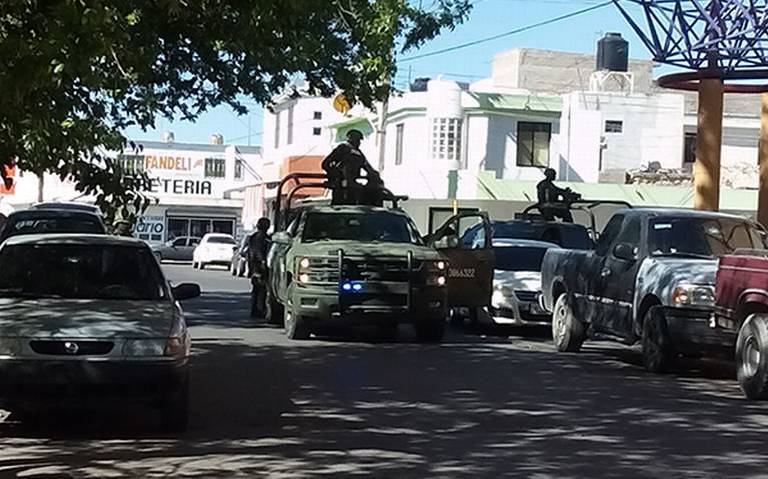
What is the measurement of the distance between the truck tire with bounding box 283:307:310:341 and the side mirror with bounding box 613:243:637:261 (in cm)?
467

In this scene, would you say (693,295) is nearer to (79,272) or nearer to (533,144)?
(79,272)

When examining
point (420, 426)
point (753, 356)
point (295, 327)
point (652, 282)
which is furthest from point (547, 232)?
point (420, 426)

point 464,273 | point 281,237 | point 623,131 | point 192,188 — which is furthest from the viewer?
point 192,188

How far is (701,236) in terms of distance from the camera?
1516cm

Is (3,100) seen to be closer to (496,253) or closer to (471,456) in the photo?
(471,456)

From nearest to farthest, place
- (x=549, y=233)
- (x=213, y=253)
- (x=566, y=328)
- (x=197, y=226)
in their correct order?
1. (x=566, y=328)
2. (x=549, y=233)
3. (x=213, y=253)
4. (x=197, y=226)

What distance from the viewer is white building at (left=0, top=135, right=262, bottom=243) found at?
68750 millimetres

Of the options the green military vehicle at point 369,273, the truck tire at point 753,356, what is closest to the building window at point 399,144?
the green military vehicle at point 369,273

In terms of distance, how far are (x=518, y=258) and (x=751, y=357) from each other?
8.14 m

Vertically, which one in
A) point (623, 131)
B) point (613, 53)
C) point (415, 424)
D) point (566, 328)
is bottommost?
point (415, 424)

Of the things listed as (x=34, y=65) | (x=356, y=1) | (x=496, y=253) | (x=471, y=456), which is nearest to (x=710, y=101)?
(x=496, y=253)

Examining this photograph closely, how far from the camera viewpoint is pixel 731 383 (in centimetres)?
1419

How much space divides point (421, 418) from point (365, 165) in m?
9.47

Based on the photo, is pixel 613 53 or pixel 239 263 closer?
pixel 239 263
